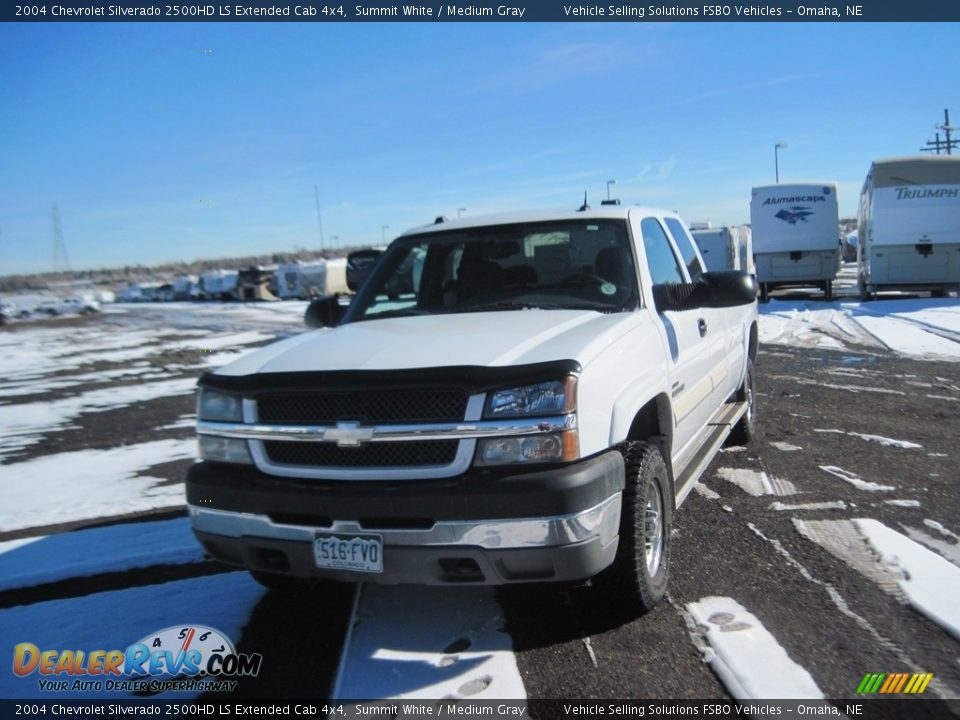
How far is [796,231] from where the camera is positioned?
20.8 m

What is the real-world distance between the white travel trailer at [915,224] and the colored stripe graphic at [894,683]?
1847 centimetres

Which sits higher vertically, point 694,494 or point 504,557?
point 504,557

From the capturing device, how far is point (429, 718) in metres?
2.75

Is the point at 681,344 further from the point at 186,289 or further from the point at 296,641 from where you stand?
the point at 186,289

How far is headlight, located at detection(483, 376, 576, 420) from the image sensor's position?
285 centimetres

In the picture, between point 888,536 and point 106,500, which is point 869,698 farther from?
point 106,500

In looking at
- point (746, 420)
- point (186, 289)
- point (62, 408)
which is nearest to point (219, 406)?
point (746, 420)

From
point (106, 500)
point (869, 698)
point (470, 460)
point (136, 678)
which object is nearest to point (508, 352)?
point (470, 460)

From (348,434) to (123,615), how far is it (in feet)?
5.66

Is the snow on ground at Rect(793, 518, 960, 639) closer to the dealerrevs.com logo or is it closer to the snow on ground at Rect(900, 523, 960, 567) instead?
the snow on ground at Rect(900, 523, 960, 567)

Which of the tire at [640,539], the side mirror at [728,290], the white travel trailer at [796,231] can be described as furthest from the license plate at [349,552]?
the white travel trailer at [796,231]

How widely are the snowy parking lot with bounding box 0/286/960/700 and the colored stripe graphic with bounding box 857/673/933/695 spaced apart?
1.6 inches

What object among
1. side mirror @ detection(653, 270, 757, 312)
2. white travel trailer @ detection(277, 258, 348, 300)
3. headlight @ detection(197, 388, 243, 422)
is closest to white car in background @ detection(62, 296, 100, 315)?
white travel trailer @ detection(277, 258, 348, 300)

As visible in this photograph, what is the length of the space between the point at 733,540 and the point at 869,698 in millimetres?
1584
